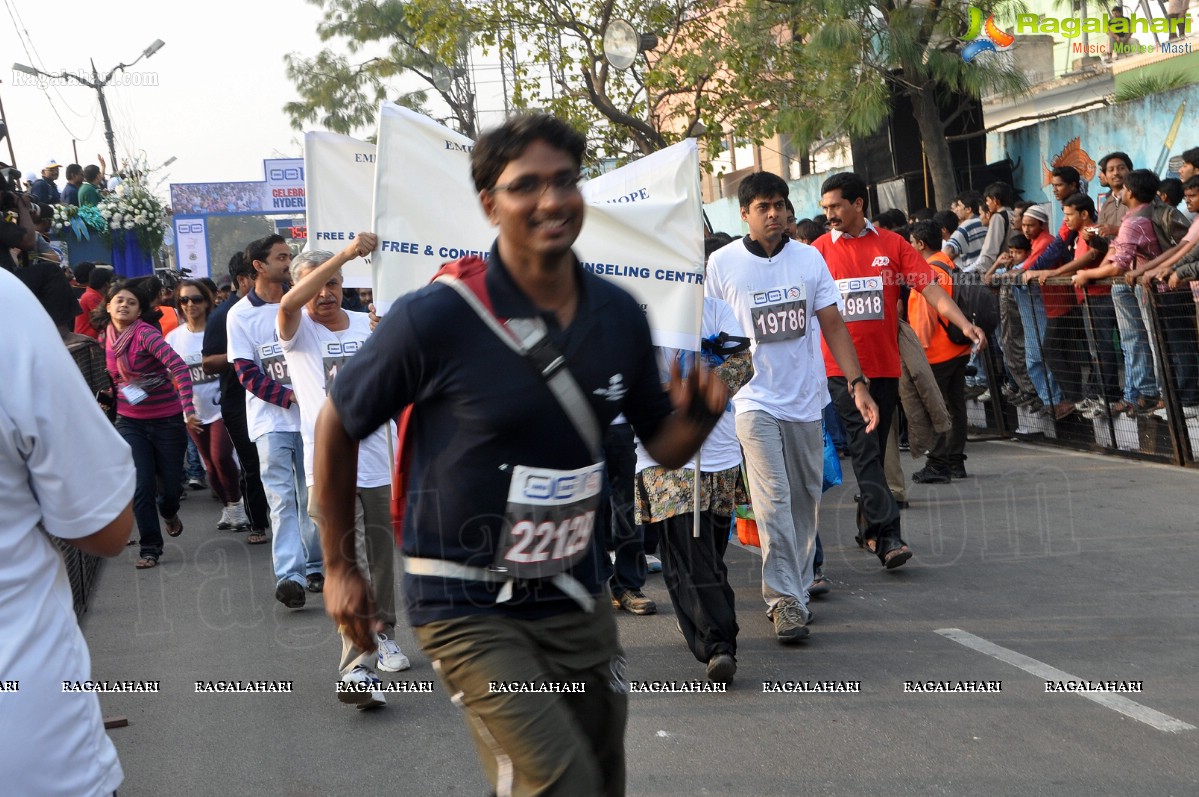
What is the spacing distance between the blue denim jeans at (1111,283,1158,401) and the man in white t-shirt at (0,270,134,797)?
9659 mm

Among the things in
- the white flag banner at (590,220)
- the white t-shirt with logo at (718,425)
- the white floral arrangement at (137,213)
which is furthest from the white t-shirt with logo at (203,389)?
the white floral arrangement at (137,213)

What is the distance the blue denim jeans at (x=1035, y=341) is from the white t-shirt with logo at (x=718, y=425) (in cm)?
Result: 649

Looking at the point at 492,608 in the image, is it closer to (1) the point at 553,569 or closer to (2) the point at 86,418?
(1) the point at 553,569

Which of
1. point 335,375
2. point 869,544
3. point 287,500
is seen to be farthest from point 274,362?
point 869,544

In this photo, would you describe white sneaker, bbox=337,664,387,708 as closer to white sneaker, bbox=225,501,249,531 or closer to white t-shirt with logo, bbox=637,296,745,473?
white t-shirt with logo, bbox=637,296,745,473

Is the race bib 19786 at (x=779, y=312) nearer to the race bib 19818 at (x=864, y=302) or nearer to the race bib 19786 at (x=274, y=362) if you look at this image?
the race bib 19818 at (x=864, y=302)

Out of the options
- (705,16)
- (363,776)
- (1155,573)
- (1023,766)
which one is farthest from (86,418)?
(705,16)

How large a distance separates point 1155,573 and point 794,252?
2.75m

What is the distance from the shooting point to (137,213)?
20.6 m

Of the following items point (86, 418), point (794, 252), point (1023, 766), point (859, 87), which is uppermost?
point (859, 87)

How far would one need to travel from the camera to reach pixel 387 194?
7.09 meters

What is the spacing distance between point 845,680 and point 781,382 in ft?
5.01

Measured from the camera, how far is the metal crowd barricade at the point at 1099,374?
1024 cm

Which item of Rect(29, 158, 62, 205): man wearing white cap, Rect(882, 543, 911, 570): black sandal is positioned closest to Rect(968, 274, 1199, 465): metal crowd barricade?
Rect(882, 543, 911, 570): black sandal
